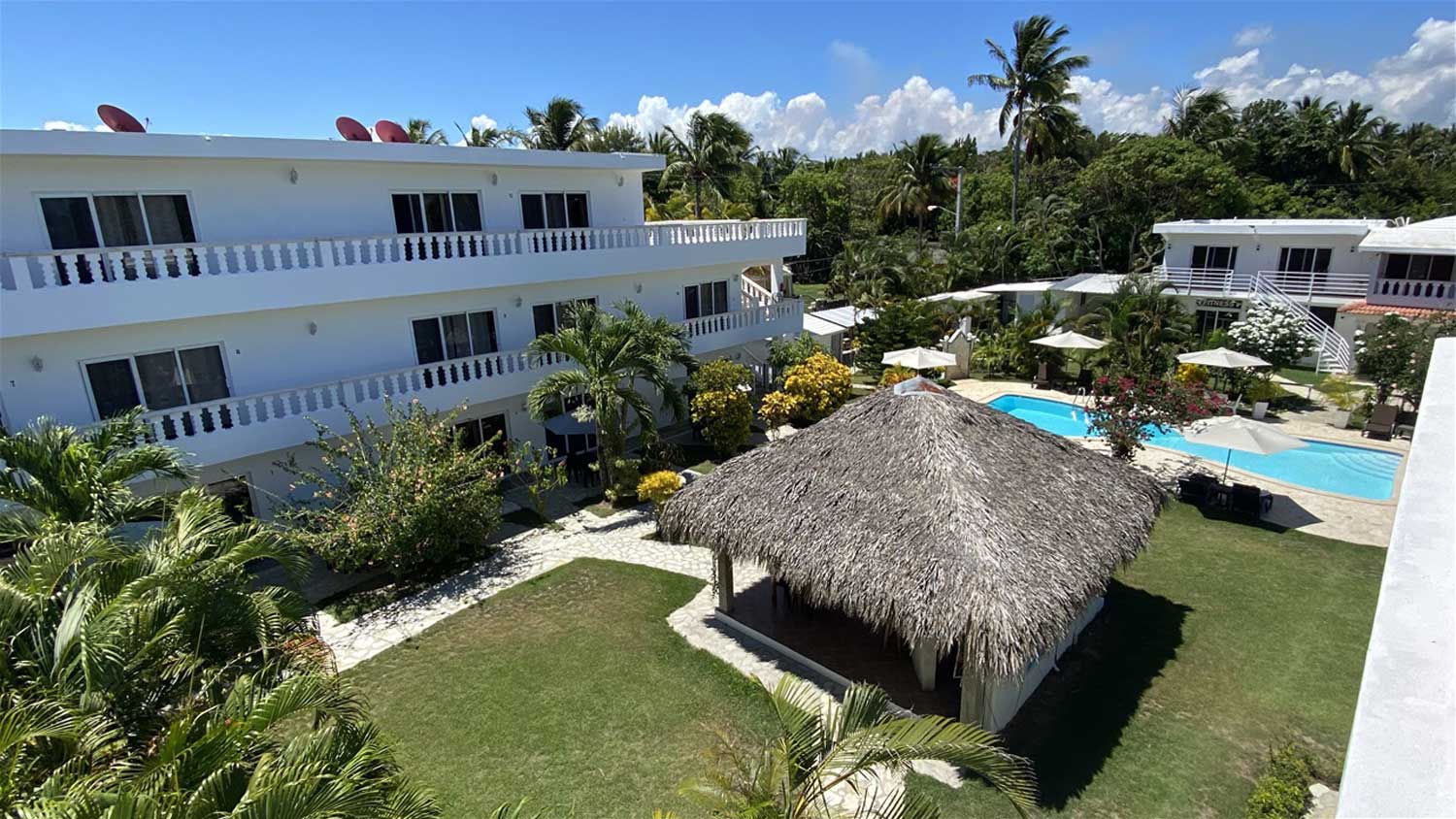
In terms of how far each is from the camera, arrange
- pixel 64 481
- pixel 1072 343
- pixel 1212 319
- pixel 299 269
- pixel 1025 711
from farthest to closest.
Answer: pixel 1212 319 → pixel 1072 343 → pixel 299 269 → pixel 1025 711 → pixel 64 481

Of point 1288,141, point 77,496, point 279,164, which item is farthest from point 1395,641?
point 1288,141

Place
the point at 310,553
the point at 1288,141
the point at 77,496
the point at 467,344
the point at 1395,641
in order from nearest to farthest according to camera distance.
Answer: the point at 1395,641 → the point at 77,496 → the point at 310,553 → the point at 467,344 → the point at 1288,141

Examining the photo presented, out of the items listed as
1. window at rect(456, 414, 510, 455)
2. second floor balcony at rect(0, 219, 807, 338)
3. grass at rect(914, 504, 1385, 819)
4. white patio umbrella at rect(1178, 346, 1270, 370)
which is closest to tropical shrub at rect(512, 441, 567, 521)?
window at rect(456, 414, 510, 455)

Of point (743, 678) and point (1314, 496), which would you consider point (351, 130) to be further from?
point (1314, 496)

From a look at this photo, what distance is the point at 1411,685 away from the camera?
288 centimetres

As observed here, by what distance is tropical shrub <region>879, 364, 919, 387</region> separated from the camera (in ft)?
83.1

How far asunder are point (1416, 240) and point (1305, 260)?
13.3 feet

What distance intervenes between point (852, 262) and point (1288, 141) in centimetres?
3787

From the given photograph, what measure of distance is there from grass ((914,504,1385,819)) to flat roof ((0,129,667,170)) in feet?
53.4

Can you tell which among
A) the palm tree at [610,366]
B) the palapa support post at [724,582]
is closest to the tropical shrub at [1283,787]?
the palapa support post at [724,582]

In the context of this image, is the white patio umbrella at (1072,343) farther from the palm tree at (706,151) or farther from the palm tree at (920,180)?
the palm tree at (920,180)

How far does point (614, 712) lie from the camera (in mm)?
9844

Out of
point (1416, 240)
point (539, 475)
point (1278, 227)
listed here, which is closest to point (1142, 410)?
point (539, 475)

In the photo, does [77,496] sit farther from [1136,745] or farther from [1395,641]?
[1136,745]
